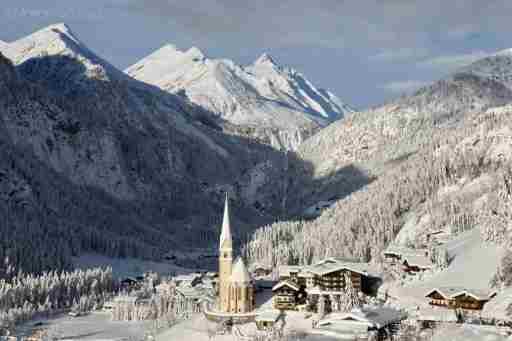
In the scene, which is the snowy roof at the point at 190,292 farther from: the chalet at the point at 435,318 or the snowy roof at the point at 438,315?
the chalet at the point at 435,318

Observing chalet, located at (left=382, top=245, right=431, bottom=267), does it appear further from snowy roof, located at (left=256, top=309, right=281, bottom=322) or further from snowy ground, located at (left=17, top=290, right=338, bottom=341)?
snowy roof, located at (left=256, top=309, right=281, bottom=322)

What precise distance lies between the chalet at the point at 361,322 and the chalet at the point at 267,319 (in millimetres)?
9187

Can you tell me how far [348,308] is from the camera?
424 feet

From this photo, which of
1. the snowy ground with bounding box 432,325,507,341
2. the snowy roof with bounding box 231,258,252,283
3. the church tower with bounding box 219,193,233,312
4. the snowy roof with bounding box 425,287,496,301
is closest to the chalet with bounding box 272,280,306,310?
the snowy roof with bounding box 231,258,252,283

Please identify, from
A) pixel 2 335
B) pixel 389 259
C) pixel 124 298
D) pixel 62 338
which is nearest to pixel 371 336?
pixel 389 259

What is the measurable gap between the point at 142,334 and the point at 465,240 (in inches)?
2489

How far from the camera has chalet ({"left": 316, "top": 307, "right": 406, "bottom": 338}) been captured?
114375 mm

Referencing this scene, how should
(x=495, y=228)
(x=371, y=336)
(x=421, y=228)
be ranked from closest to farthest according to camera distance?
(x=371, y=336) → (x=495, y=228) → (x=421, y=228)

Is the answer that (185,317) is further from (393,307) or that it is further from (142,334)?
(393,307)

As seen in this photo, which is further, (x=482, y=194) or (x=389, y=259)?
(x=482, y=194)

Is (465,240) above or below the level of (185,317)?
above

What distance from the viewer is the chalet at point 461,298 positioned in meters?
124

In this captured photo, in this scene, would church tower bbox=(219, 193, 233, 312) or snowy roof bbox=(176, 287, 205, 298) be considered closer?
church tower bbox=(219, 193, 233, 312)

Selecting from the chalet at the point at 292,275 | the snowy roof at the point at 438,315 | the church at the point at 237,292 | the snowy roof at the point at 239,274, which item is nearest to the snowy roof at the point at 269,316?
the church at the point at 237,292
